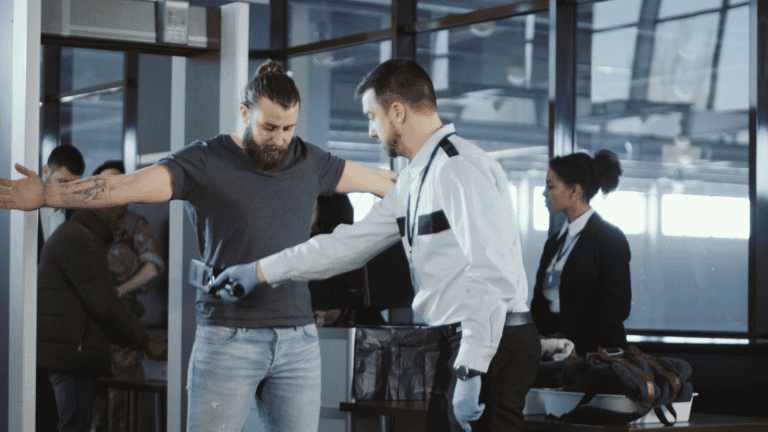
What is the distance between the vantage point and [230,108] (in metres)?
2.64

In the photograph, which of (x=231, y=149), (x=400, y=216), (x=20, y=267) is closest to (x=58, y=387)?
(x=20, y=267)

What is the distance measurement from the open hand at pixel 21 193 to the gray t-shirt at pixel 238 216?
11.7 inches

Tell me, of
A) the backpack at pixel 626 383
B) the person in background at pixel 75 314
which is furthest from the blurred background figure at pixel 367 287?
the backpack at pixel 626 383

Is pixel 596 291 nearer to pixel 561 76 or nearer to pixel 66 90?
pixel 561 76

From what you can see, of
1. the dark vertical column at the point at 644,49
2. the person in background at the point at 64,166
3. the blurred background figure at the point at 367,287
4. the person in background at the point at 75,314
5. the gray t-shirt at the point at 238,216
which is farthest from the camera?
the dark vertical column at the point at 644,49

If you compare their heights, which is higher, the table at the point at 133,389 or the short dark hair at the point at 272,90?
the short dark hair at the point at 272,90

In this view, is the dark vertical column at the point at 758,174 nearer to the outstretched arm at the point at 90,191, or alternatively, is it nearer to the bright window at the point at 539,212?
the bright window at the point at 539,212

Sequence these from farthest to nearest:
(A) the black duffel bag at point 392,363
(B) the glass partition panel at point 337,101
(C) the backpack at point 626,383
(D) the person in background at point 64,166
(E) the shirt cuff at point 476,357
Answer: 1. (B) the glass partition panel at point 337,101
2. (D) the person in background at point 64,166
3. (A) the black duffel bag at point 392,363
4. (C) the backpack at point 626,383
5. (E) the shirt cuff at point 476,357

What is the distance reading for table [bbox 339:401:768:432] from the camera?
2.75 metres

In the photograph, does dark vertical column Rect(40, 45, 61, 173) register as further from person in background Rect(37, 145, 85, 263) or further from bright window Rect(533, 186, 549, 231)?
bright window Rect(533, 186, 549, 231)

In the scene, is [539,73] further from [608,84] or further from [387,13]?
[387,13]

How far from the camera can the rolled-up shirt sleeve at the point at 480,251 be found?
67.6 inches

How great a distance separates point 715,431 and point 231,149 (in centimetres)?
185

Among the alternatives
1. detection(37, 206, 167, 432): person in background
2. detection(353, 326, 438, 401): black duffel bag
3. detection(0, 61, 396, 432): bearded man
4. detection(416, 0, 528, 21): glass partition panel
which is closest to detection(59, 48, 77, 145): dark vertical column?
detection(416, 0, 528, 21): glass partition panel
